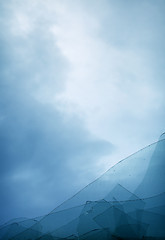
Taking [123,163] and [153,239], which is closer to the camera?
[153,239]

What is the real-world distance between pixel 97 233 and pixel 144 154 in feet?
13.1

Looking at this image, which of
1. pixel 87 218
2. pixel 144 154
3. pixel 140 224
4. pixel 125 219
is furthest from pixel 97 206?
pixel 144 154

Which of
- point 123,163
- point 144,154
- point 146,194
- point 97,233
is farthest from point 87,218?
point 144,154

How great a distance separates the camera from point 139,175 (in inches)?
291

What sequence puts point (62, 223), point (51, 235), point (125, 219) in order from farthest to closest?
point (62, 223)
point (51, 235)
point (125, 219)

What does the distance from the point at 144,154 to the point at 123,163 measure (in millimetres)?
1011

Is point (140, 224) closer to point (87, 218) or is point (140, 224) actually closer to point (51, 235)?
point (87, 218)

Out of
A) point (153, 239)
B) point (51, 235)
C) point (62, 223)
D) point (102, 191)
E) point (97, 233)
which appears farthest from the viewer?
point (102, 191)

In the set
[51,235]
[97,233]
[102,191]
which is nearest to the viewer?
[97,233]

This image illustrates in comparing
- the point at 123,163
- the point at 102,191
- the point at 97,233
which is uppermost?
the point at 123,163

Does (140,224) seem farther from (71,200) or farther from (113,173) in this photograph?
(71,200)

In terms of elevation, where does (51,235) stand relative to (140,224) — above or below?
above

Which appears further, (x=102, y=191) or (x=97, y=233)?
(x=102, y=191)

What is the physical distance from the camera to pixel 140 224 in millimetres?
5262
